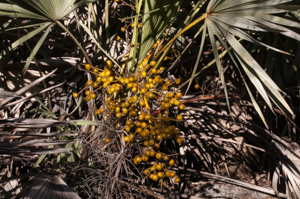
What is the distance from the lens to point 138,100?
176 centimetres

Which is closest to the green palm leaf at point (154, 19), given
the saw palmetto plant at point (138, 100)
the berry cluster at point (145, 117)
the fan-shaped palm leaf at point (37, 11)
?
the saw palmetto plant at point (138, 100)

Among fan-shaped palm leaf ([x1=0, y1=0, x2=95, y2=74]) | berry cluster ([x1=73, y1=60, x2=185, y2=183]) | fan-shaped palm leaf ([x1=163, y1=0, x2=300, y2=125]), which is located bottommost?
berry cluster ([x1=73, y1=60, x2=185, y2=183])

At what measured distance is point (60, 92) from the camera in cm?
203

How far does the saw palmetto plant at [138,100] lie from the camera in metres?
1.47

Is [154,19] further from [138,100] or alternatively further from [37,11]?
[37,11]

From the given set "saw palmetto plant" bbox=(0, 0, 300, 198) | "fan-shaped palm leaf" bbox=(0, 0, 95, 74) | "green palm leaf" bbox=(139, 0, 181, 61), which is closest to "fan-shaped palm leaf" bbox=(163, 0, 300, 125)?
"saw palmetto plant" bbox=(0, 0, 300, 198)

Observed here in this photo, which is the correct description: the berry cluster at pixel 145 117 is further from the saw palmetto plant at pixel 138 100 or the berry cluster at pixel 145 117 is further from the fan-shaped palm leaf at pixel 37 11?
the fan-shaped palm leaf at pixel 37 11

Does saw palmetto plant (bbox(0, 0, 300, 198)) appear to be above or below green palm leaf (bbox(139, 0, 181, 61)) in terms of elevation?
below

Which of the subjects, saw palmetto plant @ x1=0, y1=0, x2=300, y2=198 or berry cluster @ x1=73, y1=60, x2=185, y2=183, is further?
berry cluster @ x1=73, y1=60, x2=185, y2=183

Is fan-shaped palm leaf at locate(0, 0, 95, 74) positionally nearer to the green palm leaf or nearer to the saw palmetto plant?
the saw palmetto plant

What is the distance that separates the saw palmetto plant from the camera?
147 centimetres

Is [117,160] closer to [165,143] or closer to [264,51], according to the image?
[165,143]

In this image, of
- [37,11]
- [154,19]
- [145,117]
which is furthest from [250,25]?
[37,11]

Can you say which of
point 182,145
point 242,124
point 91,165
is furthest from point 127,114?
point 242,124
